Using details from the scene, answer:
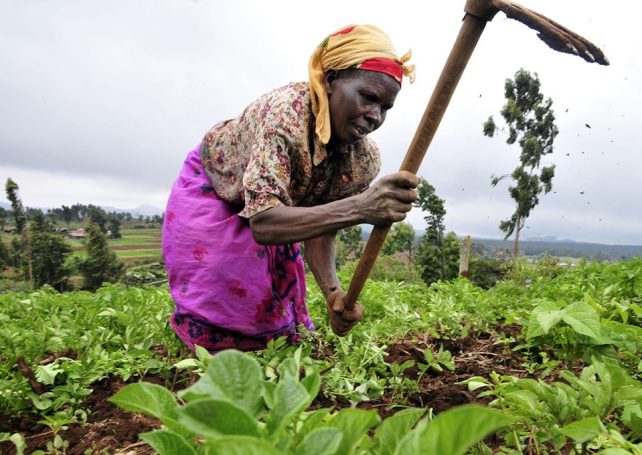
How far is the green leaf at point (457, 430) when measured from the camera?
1.49 ft

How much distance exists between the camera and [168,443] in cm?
59

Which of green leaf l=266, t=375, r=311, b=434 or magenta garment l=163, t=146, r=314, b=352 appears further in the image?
magenta garment l=163, t=146, r=314, b=352

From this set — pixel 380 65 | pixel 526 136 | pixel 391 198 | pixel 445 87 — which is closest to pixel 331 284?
pixel 391 198

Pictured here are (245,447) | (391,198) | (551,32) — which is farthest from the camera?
(391,198)

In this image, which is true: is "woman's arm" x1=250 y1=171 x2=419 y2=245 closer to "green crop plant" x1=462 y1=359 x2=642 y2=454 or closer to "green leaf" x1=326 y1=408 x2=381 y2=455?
"green crop plant" x1=462 y1=359 x2=642 y2=454

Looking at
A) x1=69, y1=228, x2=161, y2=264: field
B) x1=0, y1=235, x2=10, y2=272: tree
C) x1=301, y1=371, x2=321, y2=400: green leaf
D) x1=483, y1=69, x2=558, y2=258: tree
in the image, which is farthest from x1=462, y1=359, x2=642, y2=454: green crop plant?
x1=69, y1=228, x2=161, y2=264: field

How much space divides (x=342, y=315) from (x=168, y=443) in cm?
171

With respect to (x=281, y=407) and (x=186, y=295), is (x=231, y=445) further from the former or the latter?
(x=186, y=295)

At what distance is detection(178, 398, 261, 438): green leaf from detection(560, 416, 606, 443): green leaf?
2.27 feet

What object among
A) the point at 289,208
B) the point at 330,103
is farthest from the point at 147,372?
the point at 330,103

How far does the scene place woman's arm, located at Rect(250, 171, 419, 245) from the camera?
175 centimetres

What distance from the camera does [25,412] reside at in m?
1.87

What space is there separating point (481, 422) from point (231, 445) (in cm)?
25

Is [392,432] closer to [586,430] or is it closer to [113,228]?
[586,430]
